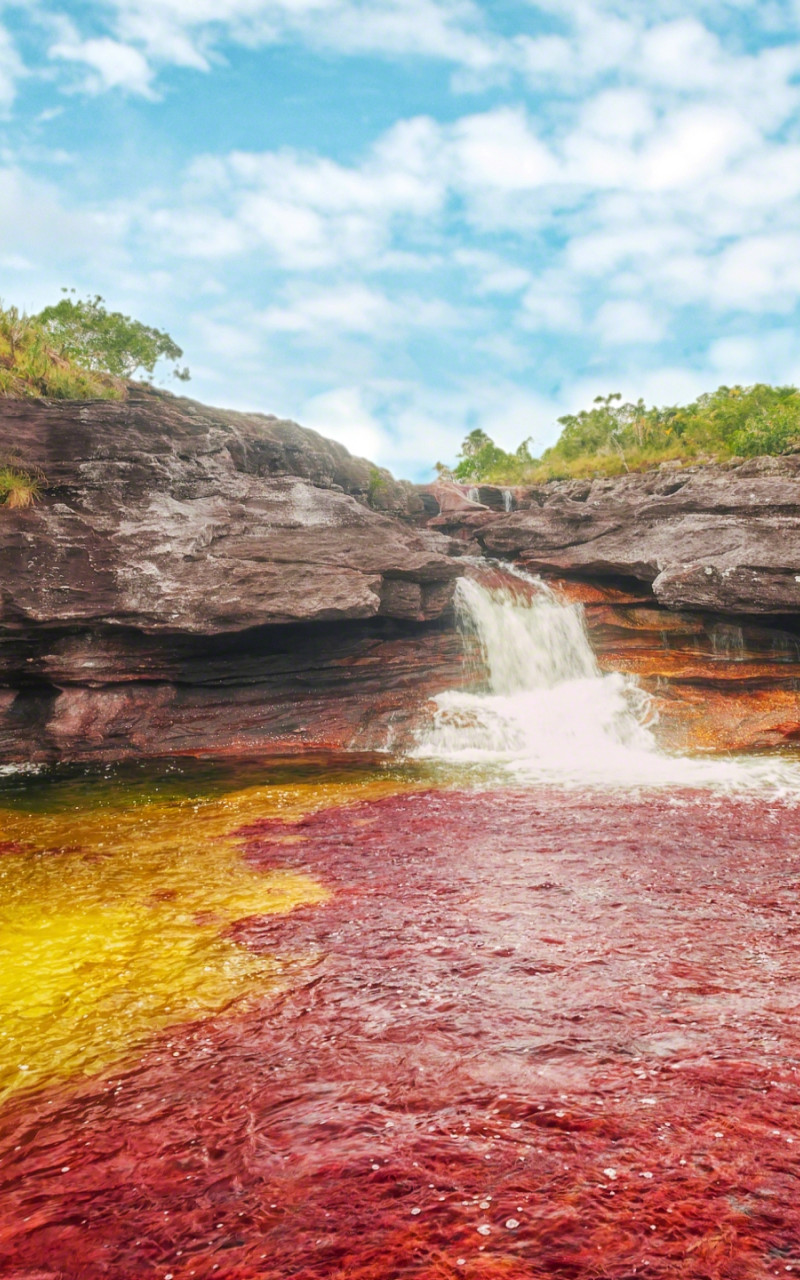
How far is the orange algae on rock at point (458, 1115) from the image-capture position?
2941 millimetres

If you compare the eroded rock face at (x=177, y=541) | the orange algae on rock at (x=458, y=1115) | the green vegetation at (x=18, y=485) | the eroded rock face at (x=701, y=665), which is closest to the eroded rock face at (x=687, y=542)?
the eroded rock face at (x=701, y=665)

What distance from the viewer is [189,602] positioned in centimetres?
1795

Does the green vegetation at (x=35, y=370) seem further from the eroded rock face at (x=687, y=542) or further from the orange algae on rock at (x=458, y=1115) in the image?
the orange algae on rock at (x=458, y=1115)

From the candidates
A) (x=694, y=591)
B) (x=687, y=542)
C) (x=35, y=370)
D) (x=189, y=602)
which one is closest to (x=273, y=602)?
(x=189, y=602)

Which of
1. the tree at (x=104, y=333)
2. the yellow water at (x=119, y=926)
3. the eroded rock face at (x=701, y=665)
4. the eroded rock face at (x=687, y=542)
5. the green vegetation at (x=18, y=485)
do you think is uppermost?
the tree at (x=104, y=333)

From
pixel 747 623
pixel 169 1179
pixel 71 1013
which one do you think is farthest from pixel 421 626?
pixel 169 1179

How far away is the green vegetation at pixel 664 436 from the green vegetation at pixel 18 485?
1195 inches

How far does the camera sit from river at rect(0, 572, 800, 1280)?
301cm

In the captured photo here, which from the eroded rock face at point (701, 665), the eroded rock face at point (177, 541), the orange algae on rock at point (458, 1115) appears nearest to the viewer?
the orange algae on rock at point (458, 1115)

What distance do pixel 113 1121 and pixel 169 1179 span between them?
73cm

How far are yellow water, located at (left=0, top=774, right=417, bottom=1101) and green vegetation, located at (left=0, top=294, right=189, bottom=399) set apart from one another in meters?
13.9

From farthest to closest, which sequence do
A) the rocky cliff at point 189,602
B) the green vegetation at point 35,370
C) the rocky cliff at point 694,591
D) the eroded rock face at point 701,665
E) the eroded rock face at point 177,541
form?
the green vegetation at point 35,370
the rocky cliff at point 694,591
the eroded rock face at point 701,665
the rocky cliff at point 189,602
the eroded rock face at point 177,541

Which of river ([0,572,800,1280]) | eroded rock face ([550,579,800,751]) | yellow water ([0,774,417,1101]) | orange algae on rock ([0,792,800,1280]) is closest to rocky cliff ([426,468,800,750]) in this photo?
eroded rock face ([550,579,800,751])

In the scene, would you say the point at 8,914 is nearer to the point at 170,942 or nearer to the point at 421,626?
the point at 170,942
